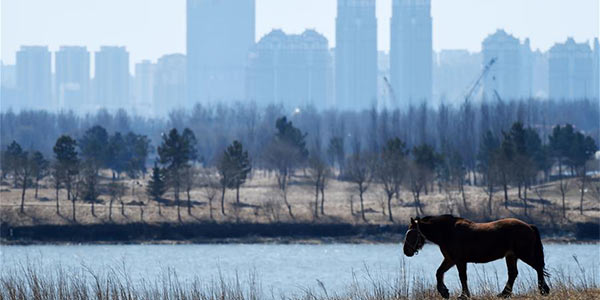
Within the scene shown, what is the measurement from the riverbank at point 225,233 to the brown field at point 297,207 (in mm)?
757

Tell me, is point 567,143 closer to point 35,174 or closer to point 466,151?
point 466,151

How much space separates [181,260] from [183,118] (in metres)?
115

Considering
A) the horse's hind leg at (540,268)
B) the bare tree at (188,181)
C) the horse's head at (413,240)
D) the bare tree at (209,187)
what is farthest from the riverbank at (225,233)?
the horse's head at (413,240)

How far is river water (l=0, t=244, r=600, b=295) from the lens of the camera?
42.1 m

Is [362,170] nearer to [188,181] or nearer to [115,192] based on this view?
[188,181]

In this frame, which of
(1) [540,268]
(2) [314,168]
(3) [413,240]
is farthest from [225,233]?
(1) [540,268]

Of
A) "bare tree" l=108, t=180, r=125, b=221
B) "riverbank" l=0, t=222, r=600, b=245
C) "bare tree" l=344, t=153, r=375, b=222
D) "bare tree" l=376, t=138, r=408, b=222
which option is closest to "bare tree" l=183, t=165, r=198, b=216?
"riverbank" l=0, t=222, r=600, b=245

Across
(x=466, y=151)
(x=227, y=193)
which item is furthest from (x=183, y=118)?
(x=227, y=193)

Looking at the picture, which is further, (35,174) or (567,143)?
(567,143)

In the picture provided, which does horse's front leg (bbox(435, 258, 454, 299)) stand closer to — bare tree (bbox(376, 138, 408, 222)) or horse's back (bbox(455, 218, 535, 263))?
horse's back (bbox(455, 218, 535, 263))

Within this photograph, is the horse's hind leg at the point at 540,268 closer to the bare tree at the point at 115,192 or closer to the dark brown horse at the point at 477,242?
the dark brown horse at the point at 477,242

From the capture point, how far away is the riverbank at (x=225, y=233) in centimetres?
6294

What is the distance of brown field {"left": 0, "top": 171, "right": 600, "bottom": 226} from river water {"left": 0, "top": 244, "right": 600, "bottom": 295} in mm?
4139

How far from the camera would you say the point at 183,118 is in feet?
544
